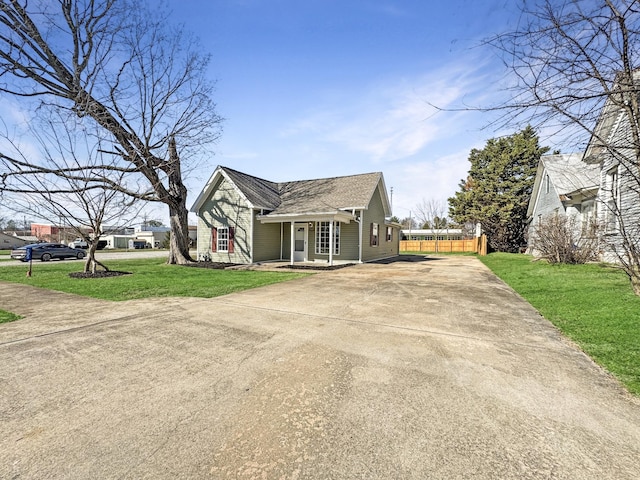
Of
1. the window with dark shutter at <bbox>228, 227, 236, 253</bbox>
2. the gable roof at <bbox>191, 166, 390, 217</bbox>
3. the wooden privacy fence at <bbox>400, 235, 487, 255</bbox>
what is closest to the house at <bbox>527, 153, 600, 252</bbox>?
the wooden privacy fence at <bbox>400, 235, 487, 255</bbox>

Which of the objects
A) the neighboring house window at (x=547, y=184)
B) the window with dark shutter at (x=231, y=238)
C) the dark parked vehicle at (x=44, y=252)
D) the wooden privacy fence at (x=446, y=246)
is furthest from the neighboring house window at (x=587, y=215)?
the dark parked vehicle at (x=44, y=252)

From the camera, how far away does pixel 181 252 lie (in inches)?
674

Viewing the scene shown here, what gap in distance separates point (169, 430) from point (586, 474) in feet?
9.20

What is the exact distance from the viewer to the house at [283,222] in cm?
1653

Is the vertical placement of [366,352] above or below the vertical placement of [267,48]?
below

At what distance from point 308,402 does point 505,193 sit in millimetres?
32157

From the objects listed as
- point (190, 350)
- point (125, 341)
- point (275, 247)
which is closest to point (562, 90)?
point (190, 350)

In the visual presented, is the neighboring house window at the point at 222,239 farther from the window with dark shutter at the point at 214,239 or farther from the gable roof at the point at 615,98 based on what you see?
the gable roof at the point at 615,98

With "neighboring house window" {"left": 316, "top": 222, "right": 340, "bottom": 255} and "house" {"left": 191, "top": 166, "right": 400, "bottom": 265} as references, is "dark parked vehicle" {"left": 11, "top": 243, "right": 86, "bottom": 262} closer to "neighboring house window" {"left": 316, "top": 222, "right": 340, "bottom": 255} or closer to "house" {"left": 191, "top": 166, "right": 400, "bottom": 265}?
"house" {"left": 191, "top": 166, "right": 400, "bottom": 265}

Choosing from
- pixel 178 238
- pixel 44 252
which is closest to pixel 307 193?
pixel 178 238

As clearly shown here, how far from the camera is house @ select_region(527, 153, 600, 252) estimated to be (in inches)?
561

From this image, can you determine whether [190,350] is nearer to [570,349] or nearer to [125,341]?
[125,341]

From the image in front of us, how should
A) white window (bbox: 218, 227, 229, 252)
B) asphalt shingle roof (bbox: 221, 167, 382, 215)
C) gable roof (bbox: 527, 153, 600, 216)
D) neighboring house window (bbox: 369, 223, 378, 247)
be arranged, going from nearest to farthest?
gable roof (bbox: 527, 153, 600, 216), asphalt shingle roof (bbox: 221, 167, 382, 215), white window (bbox: 218, 227, 229, 252), neighboring house window (bbox: 369, 223, 378, 247)

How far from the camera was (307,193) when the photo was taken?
19547 millimetres
